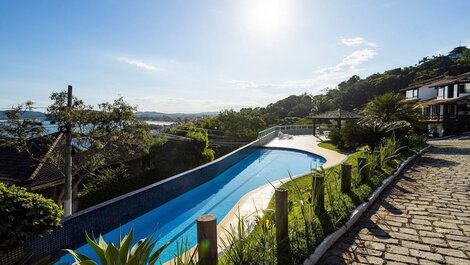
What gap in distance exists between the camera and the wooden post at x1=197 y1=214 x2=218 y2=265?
265cm

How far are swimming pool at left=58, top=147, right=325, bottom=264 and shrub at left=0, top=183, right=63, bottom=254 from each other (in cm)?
140

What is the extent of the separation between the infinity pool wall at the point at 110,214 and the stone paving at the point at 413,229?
15.0ft

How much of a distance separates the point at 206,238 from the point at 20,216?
10.9ft

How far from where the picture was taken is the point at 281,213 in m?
3.49

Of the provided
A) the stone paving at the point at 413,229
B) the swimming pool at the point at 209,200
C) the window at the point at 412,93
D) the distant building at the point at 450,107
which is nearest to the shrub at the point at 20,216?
the swimming pool at the point at 209,200

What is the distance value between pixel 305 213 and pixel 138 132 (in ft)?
22.9

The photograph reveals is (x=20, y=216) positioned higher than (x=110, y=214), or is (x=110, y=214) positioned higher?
(x=20, y=216)

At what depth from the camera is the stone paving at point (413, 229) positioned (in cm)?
332

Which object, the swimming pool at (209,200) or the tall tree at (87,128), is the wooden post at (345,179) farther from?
the tall tree at (87,128)

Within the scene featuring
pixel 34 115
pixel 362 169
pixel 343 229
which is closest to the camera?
pixel 343 229

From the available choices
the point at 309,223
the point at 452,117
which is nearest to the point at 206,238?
the point at 309,223

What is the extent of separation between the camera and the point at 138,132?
30.5 ft

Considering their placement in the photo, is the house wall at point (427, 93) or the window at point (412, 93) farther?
the window at point (412, 93)

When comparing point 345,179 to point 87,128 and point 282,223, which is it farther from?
point 87,128
